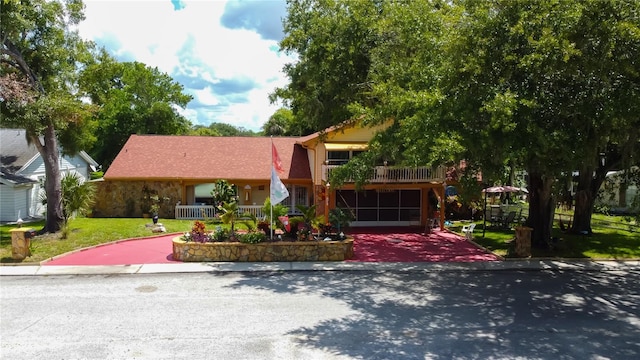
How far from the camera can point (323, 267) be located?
15.5 metres

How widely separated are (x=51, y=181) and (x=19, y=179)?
24.6 feet

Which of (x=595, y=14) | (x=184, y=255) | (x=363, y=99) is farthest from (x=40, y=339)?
(x=363, y=99)

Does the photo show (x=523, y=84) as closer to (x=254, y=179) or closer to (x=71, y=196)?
(x=254, y=179)

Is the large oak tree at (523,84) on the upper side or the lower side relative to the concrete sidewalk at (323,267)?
upper

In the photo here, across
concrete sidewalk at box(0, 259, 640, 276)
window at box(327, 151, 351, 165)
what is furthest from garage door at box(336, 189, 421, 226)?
concrete sidewalk at box(0, 259, 640, 276)

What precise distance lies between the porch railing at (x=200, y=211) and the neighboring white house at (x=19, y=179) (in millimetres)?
6404

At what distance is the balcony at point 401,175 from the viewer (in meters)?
22.8

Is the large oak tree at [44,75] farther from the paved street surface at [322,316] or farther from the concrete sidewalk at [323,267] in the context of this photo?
the paved street surface at [322,316]

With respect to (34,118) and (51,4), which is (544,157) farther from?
(51,4)

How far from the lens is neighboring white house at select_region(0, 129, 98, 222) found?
2569 cm

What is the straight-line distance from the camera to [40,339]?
9008 mm

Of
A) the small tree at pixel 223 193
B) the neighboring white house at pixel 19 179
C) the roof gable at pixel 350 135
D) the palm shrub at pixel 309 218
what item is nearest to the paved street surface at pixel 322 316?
the palm shrub at pixel 309 218

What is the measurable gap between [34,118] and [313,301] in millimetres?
13958

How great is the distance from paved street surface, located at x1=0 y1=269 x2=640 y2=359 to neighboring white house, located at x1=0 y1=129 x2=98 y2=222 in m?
14.5
